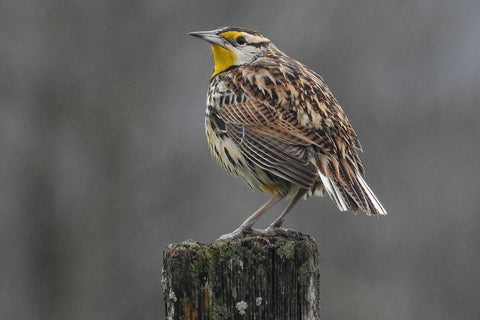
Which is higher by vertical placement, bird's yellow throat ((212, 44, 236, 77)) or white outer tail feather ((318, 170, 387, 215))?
bird's yellow throat ((212, 44, 236, 77))

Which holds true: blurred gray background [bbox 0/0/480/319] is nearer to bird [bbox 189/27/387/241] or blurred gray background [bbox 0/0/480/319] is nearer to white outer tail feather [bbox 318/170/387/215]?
bird [bbox 189/27/387/241]

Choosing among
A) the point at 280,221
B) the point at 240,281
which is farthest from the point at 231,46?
the point at 240,281

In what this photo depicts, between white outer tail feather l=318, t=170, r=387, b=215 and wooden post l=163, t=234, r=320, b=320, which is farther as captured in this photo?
white outer tail feather l=318, t=170, r=387, b=215

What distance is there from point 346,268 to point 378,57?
11.2 feet

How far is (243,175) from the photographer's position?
5930 mm

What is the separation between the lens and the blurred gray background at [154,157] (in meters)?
13.3

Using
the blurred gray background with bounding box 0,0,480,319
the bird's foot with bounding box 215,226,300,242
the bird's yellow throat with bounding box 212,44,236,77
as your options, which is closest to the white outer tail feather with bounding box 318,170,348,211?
the bird's foot with bounding box 215,226,300,242

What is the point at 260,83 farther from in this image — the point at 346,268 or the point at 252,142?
the point at 346,268

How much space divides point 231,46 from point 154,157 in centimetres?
721

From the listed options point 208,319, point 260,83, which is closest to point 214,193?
point 260,83

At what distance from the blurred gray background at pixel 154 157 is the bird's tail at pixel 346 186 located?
7.26 metres

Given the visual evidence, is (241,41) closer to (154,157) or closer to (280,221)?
(280,221)

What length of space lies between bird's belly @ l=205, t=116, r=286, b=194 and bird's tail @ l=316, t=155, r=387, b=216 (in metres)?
0.37

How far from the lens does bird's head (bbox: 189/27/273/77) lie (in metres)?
6.45
